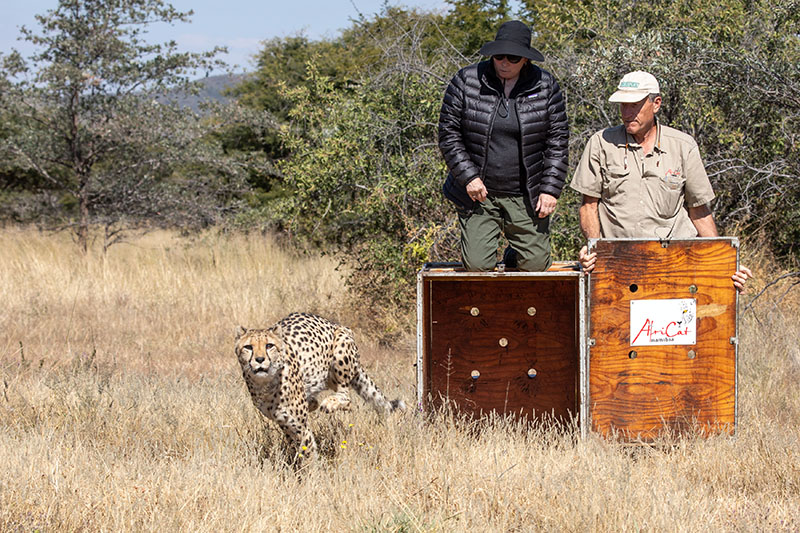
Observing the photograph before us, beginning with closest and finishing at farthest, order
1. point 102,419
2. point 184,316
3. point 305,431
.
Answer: point 305,431 < point 102,419 < point 184,316

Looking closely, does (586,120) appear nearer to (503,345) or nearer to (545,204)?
(503,345)

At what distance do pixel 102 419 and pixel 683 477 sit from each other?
341cm

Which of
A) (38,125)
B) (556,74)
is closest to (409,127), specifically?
(556,74)

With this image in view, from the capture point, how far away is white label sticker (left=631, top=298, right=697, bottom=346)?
467 centimetres

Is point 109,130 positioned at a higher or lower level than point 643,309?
higher

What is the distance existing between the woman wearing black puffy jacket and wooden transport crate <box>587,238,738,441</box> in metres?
0.47

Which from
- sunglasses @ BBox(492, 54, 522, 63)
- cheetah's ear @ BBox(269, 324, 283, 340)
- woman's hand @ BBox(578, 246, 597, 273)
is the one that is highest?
sunglasses @ BBox(492, 54, 522, 63)

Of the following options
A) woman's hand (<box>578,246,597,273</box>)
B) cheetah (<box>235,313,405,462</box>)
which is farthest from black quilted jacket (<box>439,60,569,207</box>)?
cheetah (<box>235,313,405,462</box>)

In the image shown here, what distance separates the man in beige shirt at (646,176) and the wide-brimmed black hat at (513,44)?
0.59m

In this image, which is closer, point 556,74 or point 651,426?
point 651,426

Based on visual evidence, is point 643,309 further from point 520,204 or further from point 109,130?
point 109,130

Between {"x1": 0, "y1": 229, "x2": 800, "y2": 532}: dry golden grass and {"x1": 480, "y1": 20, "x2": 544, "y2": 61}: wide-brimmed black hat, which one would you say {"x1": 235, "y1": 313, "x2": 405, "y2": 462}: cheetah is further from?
{"x1": 480, "y1": 20, "x2": 544, "y2": 61}: wide-brimmed black hat

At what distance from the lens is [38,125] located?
1260 cm

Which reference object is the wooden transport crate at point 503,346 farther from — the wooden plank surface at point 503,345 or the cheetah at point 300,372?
the cheetah at point 300,372
